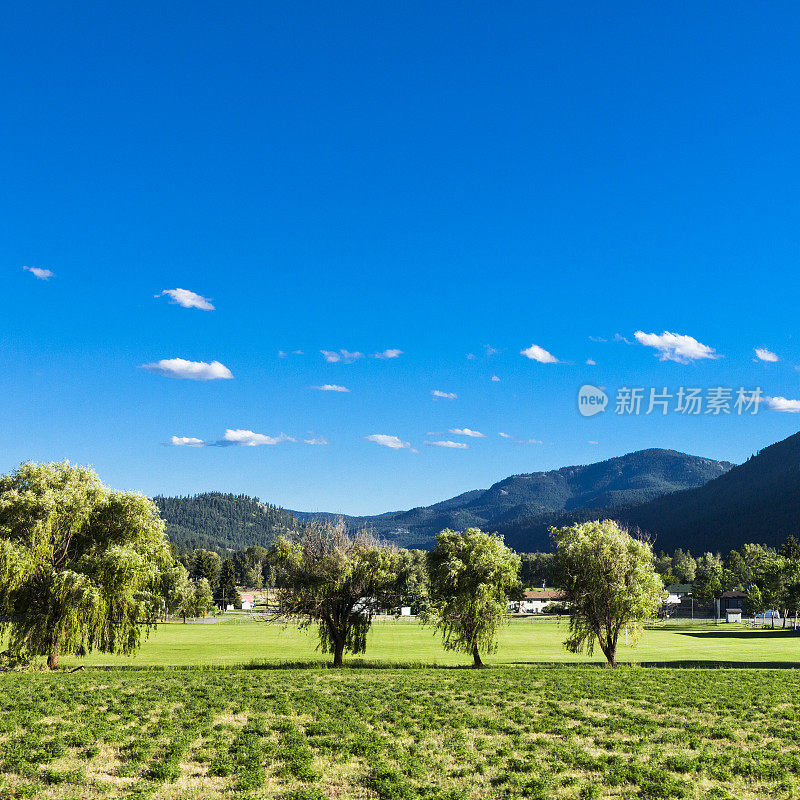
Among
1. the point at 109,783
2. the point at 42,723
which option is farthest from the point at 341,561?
the point at 109,783

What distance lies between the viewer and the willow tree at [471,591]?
4538 cm

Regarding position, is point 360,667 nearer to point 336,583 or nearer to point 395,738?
point 336,583

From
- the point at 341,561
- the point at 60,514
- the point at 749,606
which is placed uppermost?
the point at 60,514

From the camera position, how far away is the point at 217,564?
638 ft

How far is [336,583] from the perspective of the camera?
4425 centimetres

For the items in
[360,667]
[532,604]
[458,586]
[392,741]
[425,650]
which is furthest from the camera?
[532,604]

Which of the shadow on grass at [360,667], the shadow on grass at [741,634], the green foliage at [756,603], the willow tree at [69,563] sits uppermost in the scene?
the willow tree at [69,563]

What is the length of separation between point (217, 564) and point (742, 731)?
19024 cm

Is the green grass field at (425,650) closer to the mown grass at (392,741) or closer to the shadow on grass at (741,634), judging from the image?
the shadow on grass at (741,634)

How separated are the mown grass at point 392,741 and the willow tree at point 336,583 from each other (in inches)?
652

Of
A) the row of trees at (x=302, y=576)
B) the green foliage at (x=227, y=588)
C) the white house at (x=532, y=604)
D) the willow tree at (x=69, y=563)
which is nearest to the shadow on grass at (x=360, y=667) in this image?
the row of trees at (x=302, y=576)

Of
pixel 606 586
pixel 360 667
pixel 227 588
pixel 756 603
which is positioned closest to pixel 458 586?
pixel 360 667

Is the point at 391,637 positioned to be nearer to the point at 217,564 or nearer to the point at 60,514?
the point at 60,514

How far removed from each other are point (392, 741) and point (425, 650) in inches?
1978
